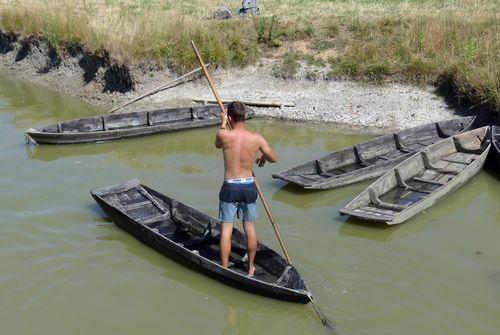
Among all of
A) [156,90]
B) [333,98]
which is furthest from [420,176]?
[156,90]

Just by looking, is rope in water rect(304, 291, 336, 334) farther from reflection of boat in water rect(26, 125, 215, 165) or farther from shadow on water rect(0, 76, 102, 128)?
shadow on water rect(0, 76, 102, 128)

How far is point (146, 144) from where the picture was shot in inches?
541

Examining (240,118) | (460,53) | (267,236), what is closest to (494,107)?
(460,53)

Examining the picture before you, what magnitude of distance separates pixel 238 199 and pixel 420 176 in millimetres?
5269

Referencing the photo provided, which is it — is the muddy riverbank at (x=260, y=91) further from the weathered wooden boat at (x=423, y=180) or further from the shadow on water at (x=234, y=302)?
the shadow on water at (x=234, y=302)

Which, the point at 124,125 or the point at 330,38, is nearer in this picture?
the point at 124,125

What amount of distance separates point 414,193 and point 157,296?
16.8 feet

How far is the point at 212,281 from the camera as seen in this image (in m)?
7.65

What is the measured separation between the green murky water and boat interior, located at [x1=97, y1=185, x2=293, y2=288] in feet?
1.27

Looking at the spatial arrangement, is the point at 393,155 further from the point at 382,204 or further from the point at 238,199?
the point at 238,199

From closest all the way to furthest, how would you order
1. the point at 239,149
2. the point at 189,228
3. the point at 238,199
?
the point at 239,149 → the point at 238,199 → the point at 189,228

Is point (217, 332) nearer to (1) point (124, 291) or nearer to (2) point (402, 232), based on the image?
(1) point (124, 291)

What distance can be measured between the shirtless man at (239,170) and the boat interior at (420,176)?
98.9 inches

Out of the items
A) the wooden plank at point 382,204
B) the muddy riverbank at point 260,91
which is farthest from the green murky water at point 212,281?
the muddy riverbank at point 260,91
